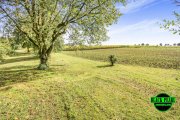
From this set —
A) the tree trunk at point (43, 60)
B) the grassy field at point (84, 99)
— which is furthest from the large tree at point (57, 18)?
the grassy field at point (84, 99)

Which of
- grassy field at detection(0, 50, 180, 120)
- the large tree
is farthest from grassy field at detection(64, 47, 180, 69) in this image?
grassy field at detection(0, 50, 180, 120)

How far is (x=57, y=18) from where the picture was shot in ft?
60.3

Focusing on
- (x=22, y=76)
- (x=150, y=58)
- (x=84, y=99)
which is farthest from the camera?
(x=150, y=58)

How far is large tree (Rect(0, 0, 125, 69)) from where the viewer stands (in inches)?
666

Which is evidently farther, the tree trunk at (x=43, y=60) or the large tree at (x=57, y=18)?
the tree trunk at (x=43, y=60)

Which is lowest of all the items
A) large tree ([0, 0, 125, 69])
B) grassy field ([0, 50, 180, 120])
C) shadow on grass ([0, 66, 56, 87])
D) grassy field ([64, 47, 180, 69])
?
grassy field ([0, 50, 180, 120])

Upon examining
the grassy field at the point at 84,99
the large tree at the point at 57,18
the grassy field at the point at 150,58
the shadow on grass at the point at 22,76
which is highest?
the large tree at the point at 57,18

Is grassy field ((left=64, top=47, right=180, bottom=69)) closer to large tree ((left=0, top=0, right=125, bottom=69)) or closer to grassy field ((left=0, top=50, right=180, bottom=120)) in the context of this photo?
large tree ((left=0, top=0, right=125, bottom=69))

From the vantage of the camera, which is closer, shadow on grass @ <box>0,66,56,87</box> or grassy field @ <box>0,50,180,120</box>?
grassy field @ <box>0,50,180,120</box>

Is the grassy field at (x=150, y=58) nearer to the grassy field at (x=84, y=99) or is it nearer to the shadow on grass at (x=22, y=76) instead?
the shadow on grass at (x=22, y=76)

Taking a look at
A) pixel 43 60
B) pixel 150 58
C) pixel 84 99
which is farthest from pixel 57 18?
pixel 150 58

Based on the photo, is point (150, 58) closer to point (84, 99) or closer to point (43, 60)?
point (43, 60)

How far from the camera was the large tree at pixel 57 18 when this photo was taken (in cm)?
1691

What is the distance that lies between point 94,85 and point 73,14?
871cm
